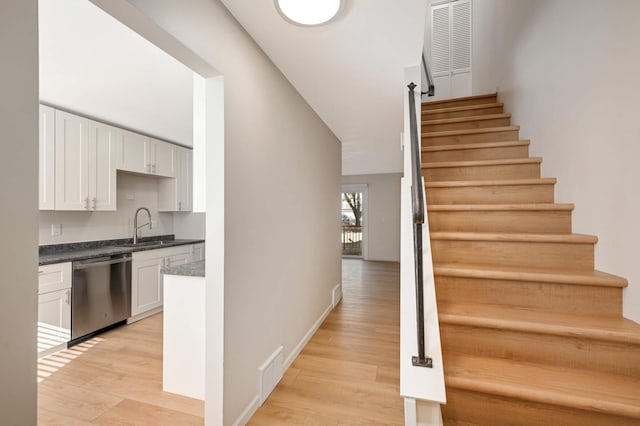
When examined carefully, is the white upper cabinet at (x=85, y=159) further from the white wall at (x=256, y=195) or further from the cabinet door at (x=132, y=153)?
the white wall at (x=256, y=195)

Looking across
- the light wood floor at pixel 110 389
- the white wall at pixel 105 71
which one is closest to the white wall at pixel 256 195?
the light wood floor at pixel 110 389

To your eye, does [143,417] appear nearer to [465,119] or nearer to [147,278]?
[147,278]

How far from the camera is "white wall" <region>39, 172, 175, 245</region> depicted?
3.12m

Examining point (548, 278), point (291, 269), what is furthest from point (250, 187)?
point (548, 278)

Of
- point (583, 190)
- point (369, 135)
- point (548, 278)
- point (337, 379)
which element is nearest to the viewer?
point (548, 278)

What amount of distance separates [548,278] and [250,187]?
1.66m

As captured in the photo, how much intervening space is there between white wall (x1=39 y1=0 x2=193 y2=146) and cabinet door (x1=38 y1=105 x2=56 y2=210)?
0.15 m

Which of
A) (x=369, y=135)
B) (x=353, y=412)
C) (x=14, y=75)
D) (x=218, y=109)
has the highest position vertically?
(x=369, y=135)

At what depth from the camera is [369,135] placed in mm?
3701

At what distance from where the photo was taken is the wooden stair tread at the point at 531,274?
1.30 m

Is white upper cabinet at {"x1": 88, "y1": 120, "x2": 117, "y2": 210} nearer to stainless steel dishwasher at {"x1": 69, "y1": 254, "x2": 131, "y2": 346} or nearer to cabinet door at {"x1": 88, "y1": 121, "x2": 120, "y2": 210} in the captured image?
cabinet door at {"x1": 88, "y1": 121, "x2": 120, "y2": 210}

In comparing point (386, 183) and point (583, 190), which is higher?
point (386, 183)

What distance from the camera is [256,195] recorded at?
1.77 meters

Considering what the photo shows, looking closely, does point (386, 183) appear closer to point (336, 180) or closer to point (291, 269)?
point (336, 180)
